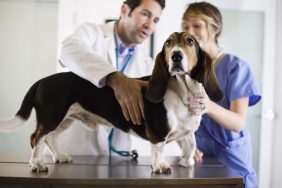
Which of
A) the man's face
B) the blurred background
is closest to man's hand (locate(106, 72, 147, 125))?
the man's face

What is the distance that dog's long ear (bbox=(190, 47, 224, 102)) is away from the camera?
0.87 m

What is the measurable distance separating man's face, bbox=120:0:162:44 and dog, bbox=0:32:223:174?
0.34 meters

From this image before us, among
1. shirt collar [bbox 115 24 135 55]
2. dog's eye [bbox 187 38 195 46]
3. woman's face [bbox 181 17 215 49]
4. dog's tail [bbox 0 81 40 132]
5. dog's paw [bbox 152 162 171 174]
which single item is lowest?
dog's paw [bbox 152 162 171 174]

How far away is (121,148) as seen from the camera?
1225 mm

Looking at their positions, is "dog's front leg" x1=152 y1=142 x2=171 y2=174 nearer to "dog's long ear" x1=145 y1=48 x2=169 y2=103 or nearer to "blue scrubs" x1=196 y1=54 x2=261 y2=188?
"dog's long ear" x1=145 y1=48 x2=169 y2=103

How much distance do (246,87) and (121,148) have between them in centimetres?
46

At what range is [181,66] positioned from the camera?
2.64ft

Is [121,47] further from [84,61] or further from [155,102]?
[155,102]

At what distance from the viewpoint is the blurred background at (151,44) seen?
2.11 metres

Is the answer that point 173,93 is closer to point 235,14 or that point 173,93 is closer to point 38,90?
point 38,90

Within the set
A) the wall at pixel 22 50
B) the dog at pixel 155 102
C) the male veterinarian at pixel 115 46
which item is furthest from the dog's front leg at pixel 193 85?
the wall at pixel 22 50

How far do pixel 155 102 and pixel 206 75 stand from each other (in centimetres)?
14

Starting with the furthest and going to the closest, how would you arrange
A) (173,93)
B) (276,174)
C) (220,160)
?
1. (276,174)
2. (220,160)
3. (173,93)

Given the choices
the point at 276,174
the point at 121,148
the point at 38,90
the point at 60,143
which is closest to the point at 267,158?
the point at 276,174
